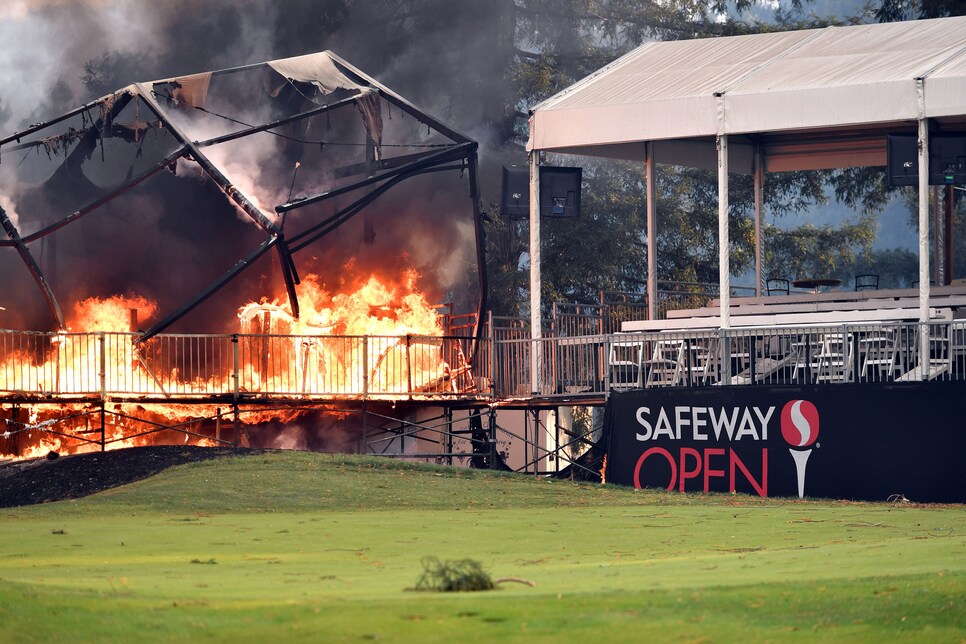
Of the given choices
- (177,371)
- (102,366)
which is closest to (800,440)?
(177,371)

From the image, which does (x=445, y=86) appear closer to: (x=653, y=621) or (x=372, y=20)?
(x=372, y=20)

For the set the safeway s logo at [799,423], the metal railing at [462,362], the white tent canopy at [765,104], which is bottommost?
the safeway s logo at [799,423]

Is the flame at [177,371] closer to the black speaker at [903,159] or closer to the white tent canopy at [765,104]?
the white tent canopy at [765,104]

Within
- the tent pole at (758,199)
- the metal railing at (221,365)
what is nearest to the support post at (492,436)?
the metal railing at (221,365)

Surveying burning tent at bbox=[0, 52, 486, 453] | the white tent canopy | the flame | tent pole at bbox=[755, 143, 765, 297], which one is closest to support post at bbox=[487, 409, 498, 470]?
burning tent at bbox=[0, 52, 486, 453]

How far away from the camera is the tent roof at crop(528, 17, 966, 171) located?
2369cm

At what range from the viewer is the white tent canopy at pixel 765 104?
77.2 ft

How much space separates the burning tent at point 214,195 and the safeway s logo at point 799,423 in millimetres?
9447

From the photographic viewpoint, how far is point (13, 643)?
8.66m

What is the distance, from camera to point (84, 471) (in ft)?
72.5

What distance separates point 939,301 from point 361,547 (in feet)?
44.3

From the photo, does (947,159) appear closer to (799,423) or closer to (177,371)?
(799,423)

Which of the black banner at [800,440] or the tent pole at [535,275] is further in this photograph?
the tent pole at [535,275]

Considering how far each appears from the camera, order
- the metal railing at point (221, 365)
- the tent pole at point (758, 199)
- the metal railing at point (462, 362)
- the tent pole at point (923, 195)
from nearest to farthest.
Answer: the metal railing at point (462, 362) < the tent pole at point (923, 195) < the metal railing at point (221, 365) < the tent pole at point (758, 199)
